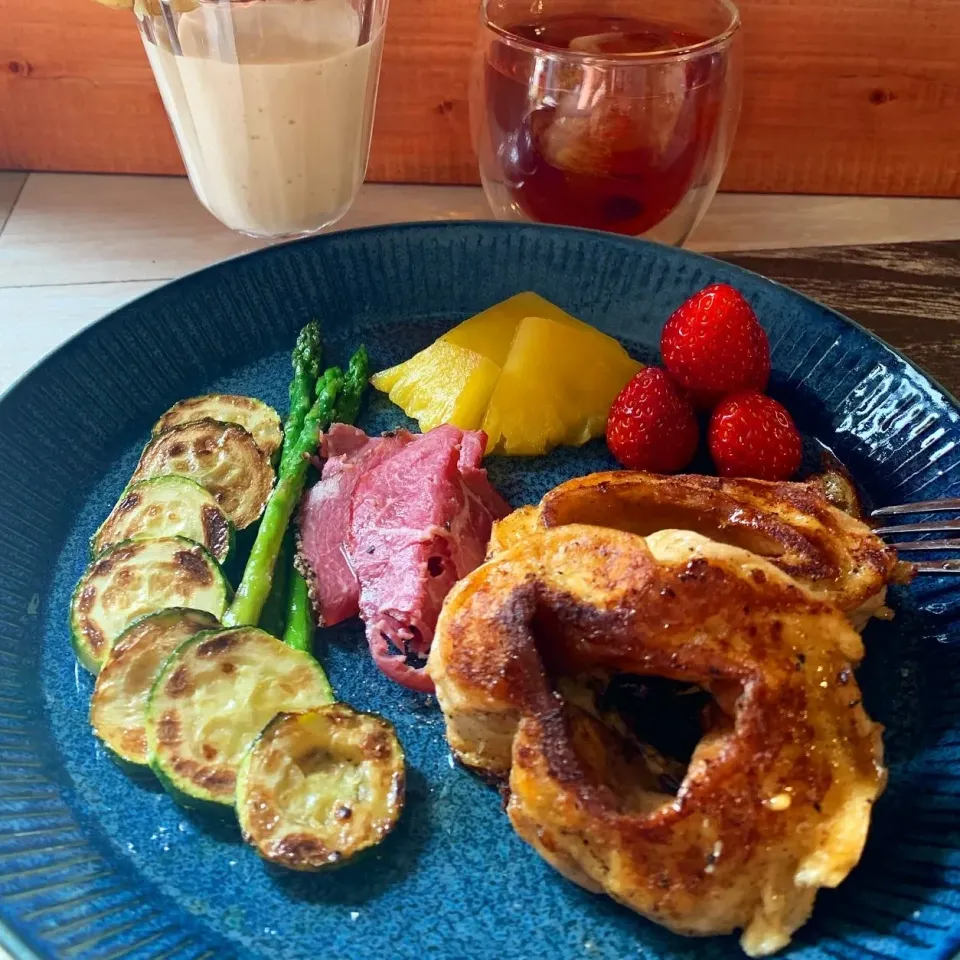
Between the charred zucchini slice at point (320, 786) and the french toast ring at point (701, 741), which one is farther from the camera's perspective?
the charred zucchini slice at point (320, 786)

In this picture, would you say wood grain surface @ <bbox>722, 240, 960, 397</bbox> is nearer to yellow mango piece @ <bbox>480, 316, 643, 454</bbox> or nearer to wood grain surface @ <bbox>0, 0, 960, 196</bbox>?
wood grain surface @ <bbox>0, 0, 960, 196</bbox>

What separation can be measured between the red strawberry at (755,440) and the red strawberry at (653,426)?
59 mm

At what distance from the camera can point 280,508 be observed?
1581 millimetres

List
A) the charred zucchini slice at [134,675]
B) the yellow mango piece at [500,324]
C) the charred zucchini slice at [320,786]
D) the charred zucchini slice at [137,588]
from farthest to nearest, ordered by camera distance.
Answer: the yellow mango piece at [500,324] → the charred zucchini slice at [137,588] → the charred zucchini slice at [134,675] → the charred zucchini slice at [320,786]

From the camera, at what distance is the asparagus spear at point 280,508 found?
143 centimetres

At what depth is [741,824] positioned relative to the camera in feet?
3.28

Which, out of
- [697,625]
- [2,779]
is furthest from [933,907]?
[2,779]

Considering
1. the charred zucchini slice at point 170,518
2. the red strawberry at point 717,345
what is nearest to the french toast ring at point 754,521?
the red strawberry at point 717,345

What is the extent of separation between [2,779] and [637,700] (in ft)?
2.68

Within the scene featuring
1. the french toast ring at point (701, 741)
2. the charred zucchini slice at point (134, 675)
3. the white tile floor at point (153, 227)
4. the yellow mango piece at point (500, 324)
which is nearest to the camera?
the french toast ring at point (701, 741)

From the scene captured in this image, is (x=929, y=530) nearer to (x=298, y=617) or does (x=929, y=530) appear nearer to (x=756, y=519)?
(x=756, y=519)

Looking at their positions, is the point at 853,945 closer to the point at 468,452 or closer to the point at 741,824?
the point at 741,824

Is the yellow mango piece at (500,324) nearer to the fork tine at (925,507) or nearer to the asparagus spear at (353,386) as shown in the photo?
the asparagus spear at (353,386)

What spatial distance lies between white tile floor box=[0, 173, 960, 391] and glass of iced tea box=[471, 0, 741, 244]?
327mm
